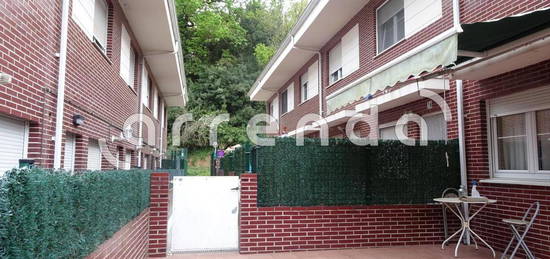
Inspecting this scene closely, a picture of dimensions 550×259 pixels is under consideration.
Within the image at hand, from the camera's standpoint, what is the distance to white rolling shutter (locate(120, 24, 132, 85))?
10180 mm

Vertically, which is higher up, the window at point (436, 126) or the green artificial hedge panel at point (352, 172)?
the window at point (436, 126)

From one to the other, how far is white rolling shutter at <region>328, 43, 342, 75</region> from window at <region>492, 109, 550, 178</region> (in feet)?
22.2

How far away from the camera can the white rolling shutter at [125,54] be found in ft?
33.4

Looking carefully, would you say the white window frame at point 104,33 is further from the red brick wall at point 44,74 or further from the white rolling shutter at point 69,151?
the white rolling shutter at point 69,151

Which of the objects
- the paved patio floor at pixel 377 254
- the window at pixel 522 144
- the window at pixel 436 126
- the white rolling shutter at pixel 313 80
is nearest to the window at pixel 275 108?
the white rolling shutter at pixel 313 80

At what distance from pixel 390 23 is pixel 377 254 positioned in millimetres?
6240

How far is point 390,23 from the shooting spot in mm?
10031

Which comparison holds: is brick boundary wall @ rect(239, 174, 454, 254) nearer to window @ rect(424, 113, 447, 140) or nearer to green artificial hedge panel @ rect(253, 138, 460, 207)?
green artificial hedge panel @ rect(253, 138, 460, 207)

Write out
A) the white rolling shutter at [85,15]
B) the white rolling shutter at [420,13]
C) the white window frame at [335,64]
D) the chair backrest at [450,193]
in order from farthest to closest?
the white window frame at [335,64], the white rolling shutter at [420,13], the chair backrest at [450,193], the white rolling shutter at [85,15]

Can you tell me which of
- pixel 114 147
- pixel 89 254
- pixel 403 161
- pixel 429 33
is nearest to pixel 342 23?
pixel 429 33

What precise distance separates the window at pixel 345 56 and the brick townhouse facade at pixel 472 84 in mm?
75

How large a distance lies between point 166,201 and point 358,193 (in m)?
3.84

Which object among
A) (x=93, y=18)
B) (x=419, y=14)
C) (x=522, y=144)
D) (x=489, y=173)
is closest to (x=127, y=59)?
(x=93, y=18)

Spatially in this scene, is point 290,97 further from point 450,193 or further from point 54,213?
point 54,213
